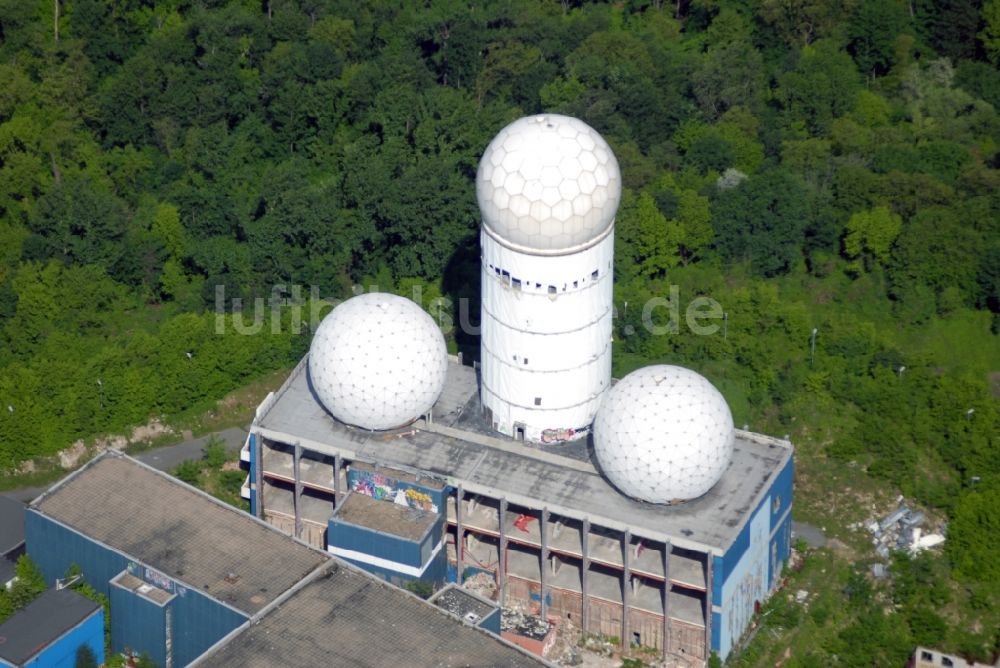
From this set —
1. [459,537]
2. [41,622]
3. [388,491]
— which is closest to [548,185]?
[388,491]

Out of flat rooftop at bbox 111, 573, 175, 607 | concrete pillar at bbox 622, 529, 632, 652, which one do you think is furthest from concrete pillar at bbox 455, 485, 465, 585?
flat rooftop at bbox 111, 573, 175, 607

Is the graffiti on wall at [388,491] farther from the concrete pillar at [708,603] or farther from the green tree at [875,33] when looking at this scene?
the green tree at [875,33]

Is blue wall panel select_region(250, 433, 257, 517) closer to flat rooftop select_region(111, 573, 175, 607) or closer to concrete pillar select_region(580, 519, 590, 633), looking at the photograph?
flat rooftop select_region(111, 573, 175, 607)

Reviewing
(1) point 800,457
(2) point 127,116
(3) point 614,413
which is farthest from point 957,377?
(2) point 127,116

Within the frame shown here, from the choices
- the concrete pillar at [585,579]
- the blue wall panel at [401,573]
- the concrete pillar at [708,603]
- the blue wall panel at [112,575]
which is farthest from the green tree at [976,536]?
the blue wall panel at [112,575]

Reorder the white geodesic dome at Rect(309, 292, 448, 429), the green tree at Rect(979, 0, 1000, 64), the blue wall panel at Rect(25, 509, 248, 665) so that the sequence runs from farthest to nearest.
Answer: the green tree at Rect(979, 0, 1000, 64) → the white geodesic dome at Rect(309, 292, 448, 429) → the blue wall panel at Rect(25, 509, 248, 665)

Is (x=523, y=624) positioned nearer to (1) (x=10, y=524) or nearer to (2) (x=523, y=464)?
(2) (x=523, y=464)

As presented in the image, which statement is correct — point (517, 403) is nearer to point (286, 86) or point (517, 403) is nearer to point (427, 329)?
point (427, 329)
